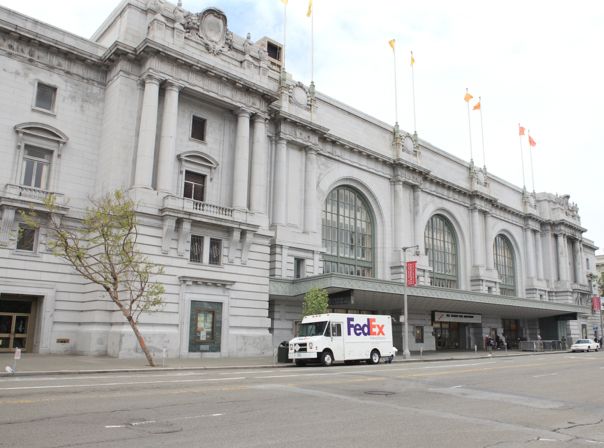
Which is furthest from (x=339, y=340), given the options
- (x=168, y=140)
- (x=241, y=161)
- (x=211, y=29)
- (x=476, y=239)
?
(x=476, y=239)

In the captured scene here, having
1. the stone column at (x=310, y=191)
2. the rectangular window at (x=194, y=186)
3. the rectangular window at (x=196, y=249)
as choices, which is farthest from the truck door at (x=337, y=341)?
the stone column at (x=310, y=191)

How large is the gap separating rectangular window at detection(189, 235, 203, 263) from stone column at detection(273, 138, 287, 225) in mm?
7978

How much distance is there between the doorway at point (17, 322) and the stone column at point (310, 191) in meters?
20.3

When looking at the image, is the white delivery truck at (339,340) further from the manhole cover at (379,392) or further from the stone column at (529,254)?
the stone column at (529,254)

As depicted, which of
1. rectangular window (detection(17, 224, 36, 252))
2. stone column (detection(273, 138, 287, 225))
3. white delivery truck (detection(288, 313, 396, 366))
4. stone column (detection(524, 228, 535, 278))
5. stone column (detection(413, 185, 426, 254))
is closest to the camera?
Result: white delivery truck (detection(288, 313, 396, 366))

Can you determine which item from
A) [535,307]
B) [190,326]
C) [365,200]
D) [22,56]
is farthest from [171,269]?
[535,307]

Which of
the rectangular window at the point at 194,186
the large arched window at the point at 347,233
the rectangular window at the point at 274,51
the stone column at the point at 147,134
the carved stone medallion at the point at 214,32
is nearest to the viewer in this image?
the stone column at the point at 147,134

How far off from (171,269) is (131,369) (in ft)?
33.6

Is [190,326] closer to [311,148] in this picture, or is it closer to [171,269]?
[171,269]

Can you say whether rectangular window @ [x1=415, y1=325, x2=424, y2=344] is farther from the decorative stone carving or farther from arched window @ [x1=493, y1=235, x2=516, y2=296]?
the decorative stone carving

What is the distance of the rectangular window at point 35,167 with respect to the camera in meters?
30.0

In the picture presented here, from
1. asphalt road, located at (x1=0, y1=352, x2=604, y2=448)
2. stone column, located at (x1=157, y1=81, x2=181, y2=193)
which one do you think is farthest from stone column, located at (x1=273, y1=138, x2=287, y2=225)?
asphalt road, located at (x1=0, y1=352, x2=604, y2=448)

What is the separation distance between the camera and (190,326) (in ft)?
103

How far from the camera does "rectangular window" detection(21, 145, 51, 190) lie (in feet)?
98.5
